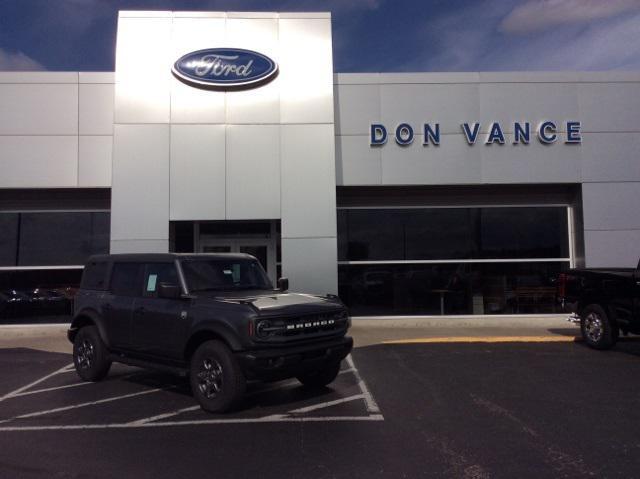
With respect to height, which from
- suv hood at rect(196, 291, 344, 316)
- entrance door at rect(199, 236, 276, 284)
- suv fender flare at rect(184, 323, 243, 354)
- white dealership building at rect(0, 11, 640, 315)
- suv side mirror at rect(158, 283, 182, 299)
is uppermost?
white dealership building at rect(0, 11, 640, 315)

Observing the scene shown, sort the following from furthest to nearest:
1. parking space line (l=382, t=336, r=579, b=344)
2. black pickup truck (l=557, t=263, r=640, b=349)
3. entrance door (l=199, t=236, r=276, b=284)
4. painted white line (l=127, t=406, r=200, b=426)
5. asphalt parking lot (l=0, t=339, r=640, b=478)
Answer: entrance door (l=199, t=236, r=276, b=284) < parking space line (l=382, t=336, r=579, b=344) < black pickup truck (l=557, t=263, r=640, b=349) < painted white line (l=127, t=406, r=200, b=426) < asphalt parking lot (l=0, t=339, r=640, b=478)

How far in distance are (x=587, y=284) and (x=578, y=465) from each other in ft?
22.4

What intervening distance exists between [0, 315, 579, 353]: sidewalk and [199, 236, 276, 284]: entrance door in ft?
9.28

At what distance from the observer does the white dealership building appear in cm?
1298

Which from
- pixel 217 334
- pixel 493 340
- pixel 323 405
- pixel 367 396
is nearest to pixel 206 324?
pixel 217 334

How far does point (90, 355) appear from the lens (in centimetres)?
807

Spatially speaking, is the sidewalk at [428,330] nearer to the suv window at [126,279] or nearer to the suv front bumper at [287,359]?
the suv window at [126,279]

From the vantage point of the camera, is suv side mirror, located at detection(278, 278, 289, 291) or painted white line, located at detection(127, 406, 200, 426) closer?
painted white line, located at detection(127, 406, 200, 426)

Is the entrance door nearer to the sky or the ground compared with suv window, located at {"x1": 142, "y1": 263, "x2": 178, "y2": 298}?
nearer to the sky

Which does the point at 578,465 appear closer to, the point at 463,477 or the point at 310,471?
the point at 463,477

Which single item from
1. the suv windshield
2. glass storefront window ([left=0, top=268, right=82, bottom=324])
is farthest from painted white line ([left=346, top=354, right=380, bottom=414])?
glass storefront window ([left=0, top=268, right=82, bottom=324])

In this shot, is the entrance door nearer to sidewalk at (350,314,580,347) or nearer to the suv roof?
sidewalk at (350,314,580,347)

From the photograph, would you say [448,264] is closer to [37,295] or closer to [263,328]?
[263,328]

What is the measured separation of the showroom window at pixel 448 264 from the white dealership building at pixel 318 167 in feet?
0.12
